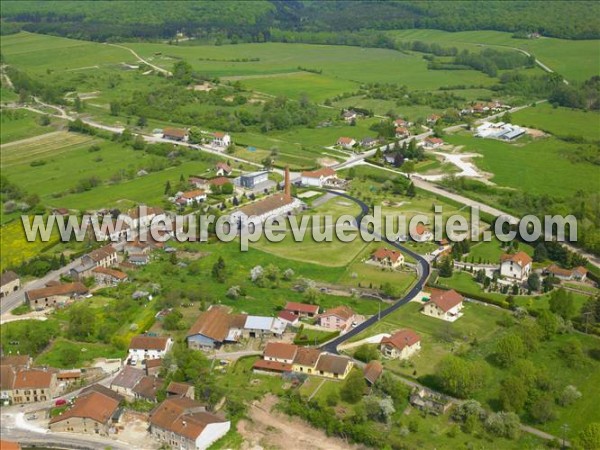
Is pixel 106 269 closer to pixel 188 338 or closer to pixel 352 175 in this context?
pixel 188 338

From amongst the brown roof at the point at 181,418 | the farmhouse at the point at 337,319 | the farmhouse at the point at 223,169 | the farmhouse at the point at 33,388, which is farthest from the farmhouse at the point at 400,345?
the farmhouse at the point at 223,169

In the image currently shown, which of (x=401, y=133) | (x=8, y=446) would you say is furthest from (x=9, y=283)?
(x=401, y=133)

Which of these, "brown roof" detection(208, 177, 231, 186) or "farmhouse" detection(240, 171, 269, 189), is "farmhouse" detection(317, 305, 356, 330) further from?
"brown roof" detection(208, 177, 231, 186)

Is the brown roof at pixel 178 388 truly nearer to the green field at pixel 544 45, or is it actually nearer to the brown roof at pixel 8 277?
the brown roof at pixel 8 277

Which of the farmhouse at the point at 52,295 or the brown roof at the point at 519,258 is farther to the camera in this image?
the brown roof at the point at 519,258

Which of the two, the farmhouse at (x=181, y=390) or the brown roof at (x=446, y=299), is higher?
the brown roof at (x=446, y=299)

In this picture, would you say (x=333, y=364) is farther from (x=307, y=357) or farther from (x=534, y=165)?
(x=534, y=165)
